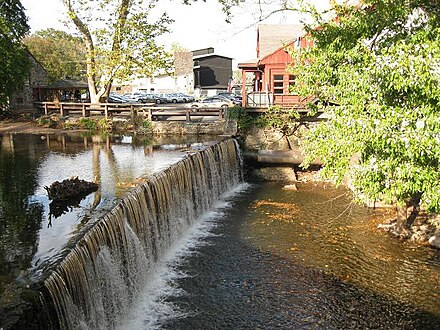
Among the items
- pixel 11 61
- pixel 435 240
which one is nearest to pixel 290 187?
pixel 435 240

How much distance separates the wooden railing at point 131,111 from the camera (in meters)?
25.0

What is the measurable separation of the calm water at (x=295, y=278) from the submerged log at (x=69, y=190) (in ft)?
10.9

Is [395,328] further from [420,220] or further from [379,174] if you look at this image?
[420,220]

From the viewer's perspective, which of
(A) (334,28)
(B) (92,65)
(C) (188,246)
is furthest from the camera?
(B) (92,65)

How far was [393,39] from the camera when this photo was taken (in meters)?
10.4

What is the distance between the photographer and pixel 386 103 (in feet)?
29.1

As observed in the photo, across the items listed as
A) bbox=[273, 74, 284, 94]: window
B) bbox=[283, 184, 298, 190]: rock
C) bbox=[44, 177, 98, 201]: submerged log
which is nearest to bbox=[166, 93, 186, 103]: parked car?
bbox=[273, 74, 284, 94]: window

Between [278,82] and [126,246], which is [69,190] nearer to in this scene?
[126,246]

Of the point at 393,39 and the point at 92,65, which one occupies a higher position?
the point at 92,65

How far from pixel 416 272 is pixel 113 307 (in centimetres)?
766

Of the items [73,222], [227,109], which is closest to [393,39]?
[73,222]

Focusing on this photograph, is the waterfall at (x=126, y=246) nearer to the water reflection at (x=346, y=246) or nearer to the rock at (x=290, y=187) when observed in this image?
the water reflection at (x=346, y=246)

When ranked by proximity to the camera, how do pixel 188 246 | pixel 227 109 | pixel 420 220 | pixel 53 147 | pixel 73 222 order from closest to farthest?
1. pixel 73 222
2. pixel 188 246
3. pixel 420 220
4. pixel 53 147
5. pixel 227 109

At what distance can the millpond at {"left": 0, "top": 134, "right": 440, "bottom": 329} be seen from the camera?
25.4 feet
